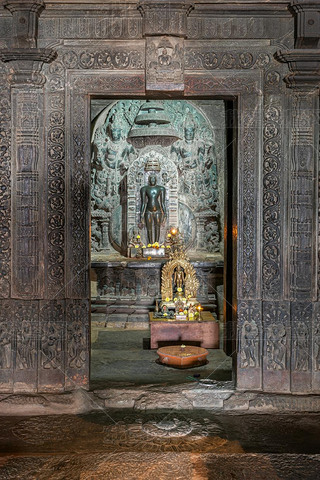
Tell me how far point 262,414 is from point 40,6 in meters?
4.71

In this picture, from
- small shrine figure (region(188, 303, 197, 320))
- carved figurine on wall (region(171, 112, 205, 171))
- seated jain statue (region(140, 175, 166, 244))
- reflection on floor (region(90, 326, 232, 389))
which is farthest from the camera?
carved figurine on wall (region(171, 112, 205, 171))

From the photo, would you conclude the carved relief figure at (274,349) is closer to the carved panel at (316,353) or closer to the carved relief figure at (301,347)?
the carved relief figure at (301,347)

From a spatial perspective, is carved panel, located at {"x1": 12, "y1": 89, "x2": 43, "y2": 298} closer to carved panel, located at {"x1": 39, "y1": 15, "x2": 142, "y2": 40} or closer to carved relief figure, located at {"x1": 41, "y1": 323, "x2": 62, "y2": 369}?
carved relief figure, located at {"x1": 41, "y1": 323, "x2": 62, "y2": 369}

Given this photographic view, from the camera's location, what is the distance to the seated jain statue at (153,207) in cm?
1142

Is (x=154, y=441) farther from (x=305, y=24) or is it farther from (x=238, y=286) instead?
(x=305, y=24)

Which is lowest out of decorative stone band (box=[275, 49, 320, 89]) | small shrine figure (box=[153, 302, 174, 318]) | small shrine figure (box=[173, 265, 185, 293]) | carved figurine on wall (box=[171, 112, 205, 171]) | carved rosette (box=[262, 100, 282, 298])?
small shrine figure (box=[153, 302, 174, 318])

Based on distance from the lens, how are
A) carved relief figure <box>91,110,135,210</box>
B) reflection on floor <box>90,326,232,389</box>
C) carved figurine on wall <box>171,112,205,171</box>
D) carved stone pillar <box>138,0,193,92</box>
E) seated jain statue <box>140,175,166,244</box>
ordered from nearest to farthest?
1. carved stone pillar <box>138,0,193,92</box>
2. reflection on floor <box>90,326,232,389</box>
3. seated jain statue <box>140,175,166,244</box>
4. carved relief figure <box>91,110,135,210</box>
5. carved figurine on wall <box>171,112,205,171</box>

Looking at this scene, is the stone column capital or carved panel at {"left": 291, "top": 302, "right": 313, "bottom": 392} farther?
carved panel at {"left": 291, "top": 302, "right": 313, "bottom": 392}

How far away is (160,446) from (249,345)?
154cm

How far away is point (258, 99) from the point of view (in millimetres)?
5289

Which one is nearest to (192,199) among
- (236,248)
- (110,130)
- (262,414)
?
(110,130)

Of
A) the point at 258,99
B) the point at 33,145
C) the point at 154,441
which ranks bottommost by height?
the point at 154,441

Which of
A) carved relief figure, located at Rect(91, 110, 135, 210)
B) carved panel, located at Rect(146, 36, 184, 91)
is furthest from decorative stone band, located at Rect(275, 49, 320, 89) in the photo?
carved relief figure, located at Rect(91, 110, 135, 210)

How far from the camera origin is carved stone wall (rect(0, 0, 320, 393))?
5.25 metres
